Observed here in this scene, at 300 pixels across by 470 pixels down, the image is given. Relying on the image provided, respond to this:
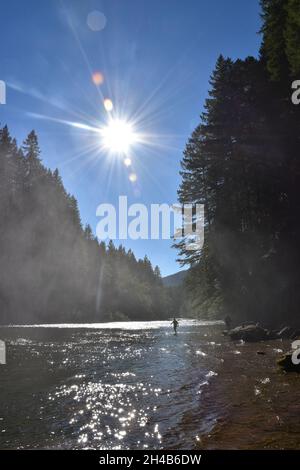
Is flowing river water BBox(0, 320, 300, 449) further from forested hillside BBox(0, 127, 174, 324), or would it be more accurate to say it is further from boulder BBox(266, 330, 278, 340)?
forested hillside BBox(0, 127, 174, 324)

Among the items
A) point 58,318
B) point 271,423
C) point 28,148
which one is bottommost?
point 58,318

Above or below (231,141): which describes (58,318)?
below

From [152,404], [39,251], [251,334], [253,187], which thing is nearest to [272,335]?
[251,334]

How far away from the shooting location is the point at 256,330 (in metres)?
25.6

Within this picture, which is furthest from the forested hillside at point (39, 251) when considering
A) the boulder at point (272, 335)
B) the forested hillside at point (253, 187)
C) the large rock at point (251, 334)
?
the boulder at point (272, 335)

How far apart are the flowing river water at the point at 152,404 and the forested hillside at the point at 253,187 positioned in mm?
12754

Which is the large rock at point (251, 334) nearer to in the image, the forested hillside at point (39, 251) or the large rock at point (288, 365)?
the large rock at point (288, 365)

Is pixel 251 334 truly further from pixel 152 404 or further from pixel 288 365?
pixel 152 404

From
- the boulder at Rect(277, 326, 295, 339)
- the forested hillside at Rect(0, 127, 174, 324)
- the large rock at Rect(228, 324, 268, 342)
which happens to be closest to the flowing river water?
the boulder at Rect(277, 326, 295, 339)

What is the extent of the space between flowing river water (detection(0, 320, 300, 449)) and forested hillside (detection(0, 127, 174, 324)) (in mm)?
52967

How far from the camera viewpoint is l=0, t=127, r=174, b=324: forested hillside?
69188 mm
